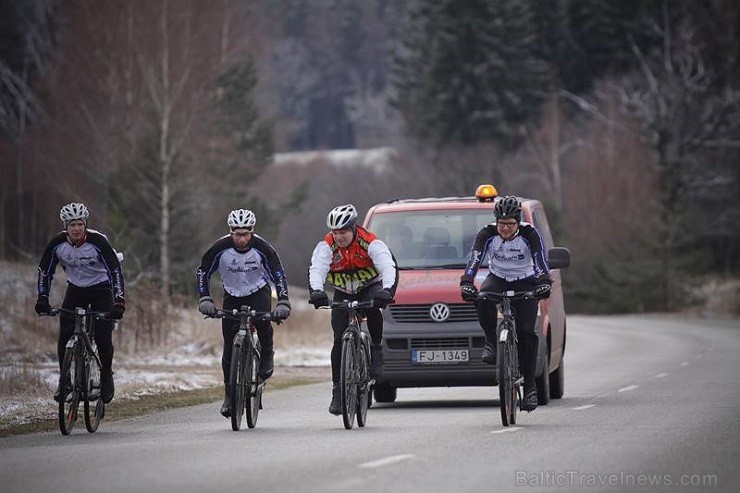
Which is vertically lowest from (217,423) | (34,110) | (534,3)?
(217,423)

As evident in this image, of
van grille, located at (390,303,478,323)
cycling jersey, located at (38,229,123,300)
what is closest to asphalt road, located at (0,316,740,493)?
van grille, located at (390,303,478,323)

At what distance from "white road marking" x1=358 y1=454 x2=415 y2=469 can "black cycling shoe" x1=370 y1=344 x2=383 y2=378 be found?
3534 millimetres

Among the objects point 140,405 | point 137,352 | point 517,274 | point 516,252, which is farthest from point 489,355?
point 137,352

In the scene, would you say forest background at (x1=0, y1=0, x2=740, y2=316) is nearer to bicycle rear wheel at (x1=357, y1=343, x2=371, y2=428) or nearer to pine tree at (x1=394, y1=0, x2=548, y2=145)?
pine tree at (x1=394, y1=0, x2=548, y2=145)

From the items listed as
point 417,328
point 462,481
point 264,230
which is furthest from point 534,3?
point 462,481

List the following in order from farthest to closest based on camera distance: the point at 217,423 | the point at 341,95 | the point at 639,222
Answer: the point at 341,95 < the point at 639,222 < the point at 217,423

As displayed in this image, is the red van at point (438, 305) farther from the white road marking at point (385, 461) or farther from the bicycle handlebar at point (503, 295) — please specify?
the white road marking at point (385, 461)

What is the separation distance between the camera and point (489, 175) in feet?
301

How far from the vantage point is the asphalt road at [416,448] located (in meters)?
11.3

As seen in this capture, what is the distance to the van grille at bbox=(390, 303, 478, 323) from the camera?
19.0 metres

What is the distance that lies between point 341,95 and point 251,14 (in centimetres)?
10076

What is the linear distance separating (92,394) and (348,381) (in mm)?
2258

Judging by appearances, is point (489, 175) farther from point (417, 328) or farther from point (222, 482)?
point (222, 482)

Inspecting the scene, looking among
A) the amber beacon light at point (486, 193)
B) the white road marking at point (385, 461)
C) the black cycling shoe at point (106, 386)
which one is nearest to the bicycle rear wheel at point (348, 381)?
the black cycling shoe at point (106, 386)
